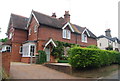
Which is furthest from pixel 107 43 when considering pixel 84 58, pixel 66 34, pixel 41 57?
pixel 84 58

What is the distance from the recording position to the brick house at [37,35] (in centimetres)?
2114

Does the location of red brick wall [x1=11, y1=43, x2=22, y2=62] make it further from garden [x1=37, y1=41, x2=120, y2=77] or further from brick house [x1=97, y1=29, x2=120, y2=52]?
brick house [x1=97, y1=29, x2=120, y2=52]

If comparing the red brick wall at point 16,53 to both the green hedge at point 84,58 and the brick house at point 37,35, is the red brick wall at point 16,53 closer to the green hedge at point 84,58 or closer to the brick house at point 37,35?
the brick house at point 37,35

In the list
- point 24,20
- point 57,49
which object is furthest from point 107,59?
point 24,20

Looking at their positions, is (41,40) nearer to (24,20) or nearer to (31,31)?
(31,31)

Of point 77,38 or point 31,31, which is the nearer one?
point 31,31

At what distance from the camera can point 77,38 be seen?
90.8ft

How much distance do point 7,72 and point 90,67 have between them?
797 cm

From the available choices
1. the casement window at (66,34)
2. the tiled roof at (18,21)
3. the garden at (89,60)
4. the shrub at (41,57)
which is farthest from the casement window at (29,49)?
the garden at (89,60)

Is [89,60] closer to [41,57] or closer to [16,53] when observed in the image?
[41,57]

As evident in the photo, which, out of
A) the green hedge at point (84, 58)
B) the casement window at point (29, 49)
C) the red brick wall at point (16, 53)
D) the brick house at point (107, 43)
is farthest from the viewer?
the brick house at point (107, 43)

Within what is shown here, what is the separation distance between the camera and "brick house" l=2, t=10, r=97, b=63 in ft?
69.4

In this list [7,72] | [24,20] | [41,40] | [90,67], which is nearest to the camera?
[7,72]

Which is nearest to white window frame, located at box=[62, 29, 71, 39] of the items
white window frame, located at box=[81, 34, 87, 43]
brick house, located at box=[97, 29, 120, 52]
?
white window frame, located at box=[81, 34, 87, 43]
